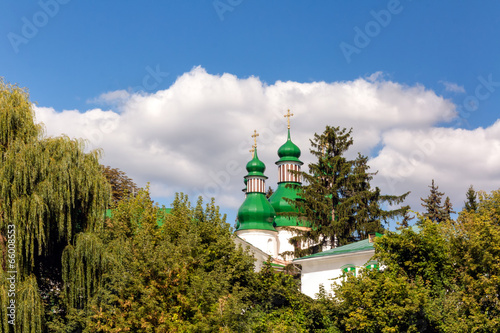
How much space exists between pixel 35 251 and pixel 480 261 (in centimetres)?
1570

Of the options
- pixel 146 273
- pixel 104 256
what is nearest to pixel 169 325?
pixel 146 273

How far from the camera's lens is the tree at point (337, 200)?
130 feet

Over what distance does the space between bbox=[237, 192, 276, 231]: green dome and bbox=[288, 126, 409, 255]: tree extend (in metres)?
9.83

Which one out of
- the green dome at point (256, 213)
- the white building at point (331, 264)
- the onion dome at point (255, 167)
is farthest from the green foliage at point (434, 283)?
the onion dome at point (255, 167)

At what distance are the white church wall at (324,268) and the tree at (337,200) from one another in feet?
20.2

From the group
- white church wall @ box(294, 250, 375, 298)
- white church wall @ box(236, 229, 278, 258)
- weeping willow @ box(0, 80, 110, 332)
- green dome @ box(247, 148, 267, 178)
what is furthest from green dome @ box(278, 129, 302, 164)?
weeping willow @ box(0, 80, 110, 332)

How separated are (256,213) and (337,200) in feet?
40.7

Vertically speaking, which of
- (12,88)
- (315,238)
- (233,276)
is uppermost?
(12,88)

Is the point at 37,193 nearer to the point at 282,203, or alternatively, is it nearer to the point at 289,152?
the point at 282,203

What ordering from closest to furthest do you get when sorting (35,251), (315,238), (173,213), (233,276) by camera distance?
(35,251)
(233,276)
(173,213)
(315,238)

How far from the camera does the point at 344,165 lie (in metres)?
41.4

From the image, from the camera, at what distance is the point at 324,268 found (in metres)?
32.7

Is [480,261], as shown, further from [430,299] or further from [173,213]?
[173,213]

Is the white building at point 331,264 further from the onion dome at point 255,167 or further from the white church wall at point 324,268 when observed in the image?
the onion dome at point 255,167
